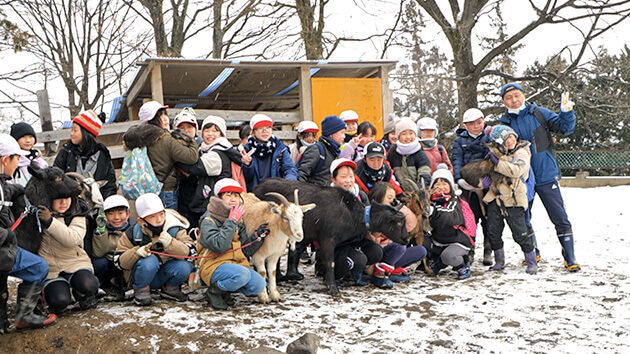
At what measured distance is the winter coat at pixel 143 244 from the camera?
473cm

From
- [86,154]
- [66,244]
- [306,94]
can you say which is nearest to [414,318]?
[66,244]

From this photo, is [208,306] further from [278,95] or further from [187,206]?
[278,95]

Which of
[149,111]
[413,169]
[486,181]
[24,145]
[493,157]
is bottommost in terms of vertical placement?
[486,181]

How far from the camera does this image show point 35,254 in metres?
4.42

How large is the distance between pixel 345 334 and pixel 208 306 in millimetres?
1340

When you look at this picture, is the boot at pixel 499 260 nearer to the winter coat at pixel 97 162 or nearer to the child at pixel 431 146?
the child at pixel 431 146

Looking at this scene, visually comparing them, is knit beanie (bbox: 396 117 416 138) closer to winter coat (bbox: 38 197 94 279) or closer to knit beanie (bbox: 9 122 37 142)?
winter coat (bbox: 38 197 94 279)

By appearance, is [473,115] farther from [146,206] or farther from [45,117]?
[45,117]

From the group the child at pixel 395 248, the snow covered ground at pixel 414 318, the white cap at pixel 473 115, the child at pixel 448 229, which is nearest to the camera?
the snow covered ground at pixel 414 318

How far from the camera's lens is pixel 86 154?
5.54 meters

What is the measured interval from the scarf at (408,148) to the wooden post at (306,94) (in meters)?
2.91

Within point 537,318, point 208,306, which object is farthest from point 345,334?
point 537,318

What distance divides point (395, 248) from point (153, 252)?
8.25 feet

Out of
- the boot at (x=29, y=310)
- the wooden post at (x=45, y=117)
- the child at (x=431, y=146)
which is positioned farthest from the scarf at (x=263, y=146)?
the wooden post at (x=45, y=117)
